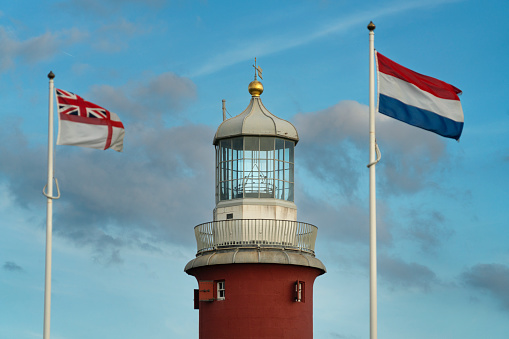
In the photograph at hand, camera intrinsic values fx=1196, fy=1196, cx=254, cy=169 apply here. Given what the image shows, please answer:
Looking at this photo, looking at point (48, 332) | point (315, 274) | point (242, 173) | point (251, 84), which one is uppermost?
point (251, 84)

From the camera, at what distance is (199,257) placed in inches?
1841

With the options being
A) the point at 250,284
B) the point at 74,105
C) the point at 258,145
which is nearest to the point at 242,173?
the point at 258,145

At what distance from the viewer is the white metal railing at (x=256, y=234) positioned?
4581 centimetres

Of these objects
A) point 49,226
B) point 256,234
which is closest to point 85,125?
point 49,226

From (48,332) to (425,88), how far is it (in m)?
14.4

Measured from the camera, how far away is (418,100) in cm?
3878

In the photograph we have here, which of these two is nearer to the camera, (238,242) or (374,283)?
(374,283)

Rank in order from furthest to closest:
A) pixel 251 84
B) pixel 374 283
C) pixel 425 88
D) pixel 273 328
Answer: pixel 251 84
pixel 273 328
pixel 425 88
pixel 374 283

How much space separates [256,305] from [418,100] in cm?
1119

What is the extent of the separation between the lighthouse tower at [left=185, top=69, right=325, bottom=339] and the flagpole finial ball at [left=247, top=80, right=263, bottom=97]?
0.16 ft

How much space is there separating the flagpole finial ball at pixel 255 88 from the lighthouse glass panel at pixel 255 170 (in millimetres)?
2088

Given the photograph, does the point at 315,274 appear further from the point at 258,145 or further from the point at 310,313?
the point at 258,145

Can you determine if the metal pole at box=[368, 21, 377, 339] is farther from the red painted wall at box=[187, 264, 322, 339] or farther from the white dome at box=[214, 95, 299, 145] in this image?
the white dome at box=[214, 95, 299, 145]

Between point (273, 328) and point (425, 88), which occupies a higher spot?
point (425, 88)
